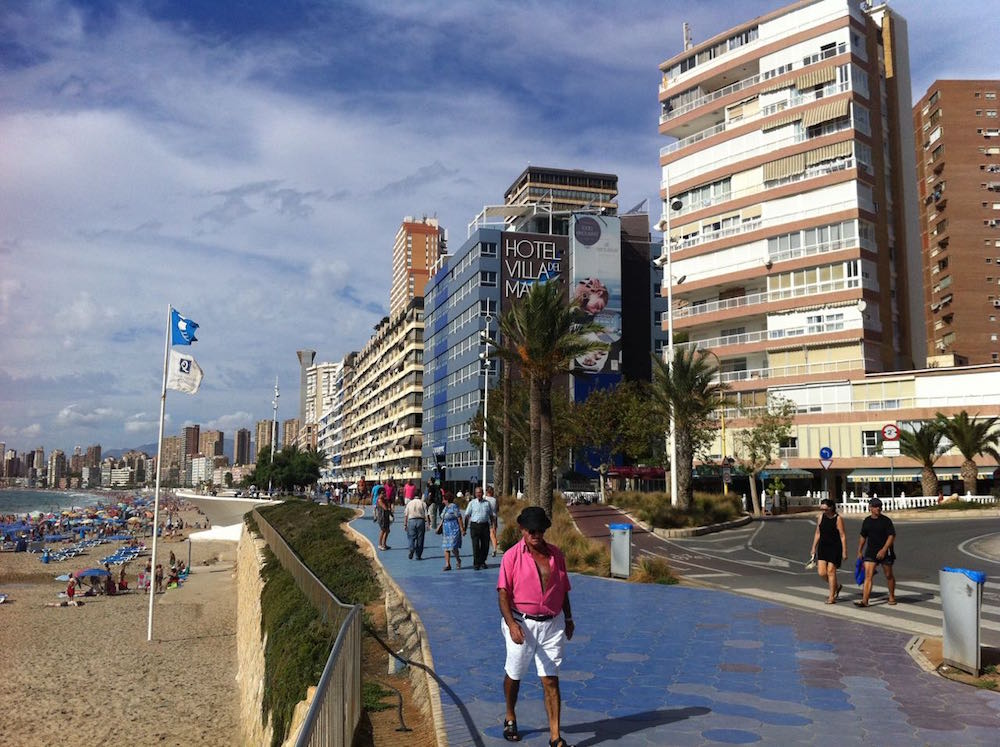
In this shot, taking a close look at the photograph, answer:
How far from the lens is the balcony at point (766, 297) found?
4562cm

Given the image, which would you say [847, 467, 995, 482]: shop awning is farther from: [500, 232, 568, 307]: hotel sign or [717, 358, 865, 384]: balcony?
[500, 232, 568, 307]: hotel sign

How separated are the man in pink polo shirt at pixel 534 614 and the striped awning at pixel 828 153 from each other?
156 feet

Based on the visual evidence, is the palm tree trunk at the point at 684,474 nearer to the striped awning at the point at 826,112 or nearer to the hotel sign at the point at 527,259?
the striped awning at the point at 826,112

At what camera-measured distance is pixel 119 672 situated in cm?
2120

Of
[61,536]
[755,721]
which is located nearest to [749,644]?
[755,721]

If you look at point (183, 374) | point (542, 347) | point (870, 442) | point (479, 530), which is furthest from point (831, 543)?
point (870, 442)

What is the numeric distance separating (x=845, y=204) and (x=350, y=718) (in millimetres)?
46794

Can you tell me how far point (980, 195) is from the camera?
7306 cm

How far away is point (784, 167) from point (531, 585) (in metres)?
48.0

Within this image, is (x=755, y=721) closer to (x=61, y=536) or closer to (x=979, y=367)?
(x=979, y=367)

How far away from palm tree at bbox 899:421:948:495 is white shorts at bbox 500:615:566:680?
3815cm

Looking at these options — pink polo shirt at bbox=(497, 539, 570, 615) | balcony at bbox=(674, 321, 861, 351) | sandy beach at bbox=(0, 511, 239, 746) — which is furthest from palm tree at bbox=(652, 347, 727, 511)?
pink polo shirt at bbox=(497, 539, 570, 615)

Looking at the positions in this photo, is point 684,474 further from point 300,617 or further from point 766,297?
point 766,297

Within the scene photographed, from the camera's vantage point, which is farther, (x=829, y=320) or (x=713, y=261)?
(x=713, y=261)
